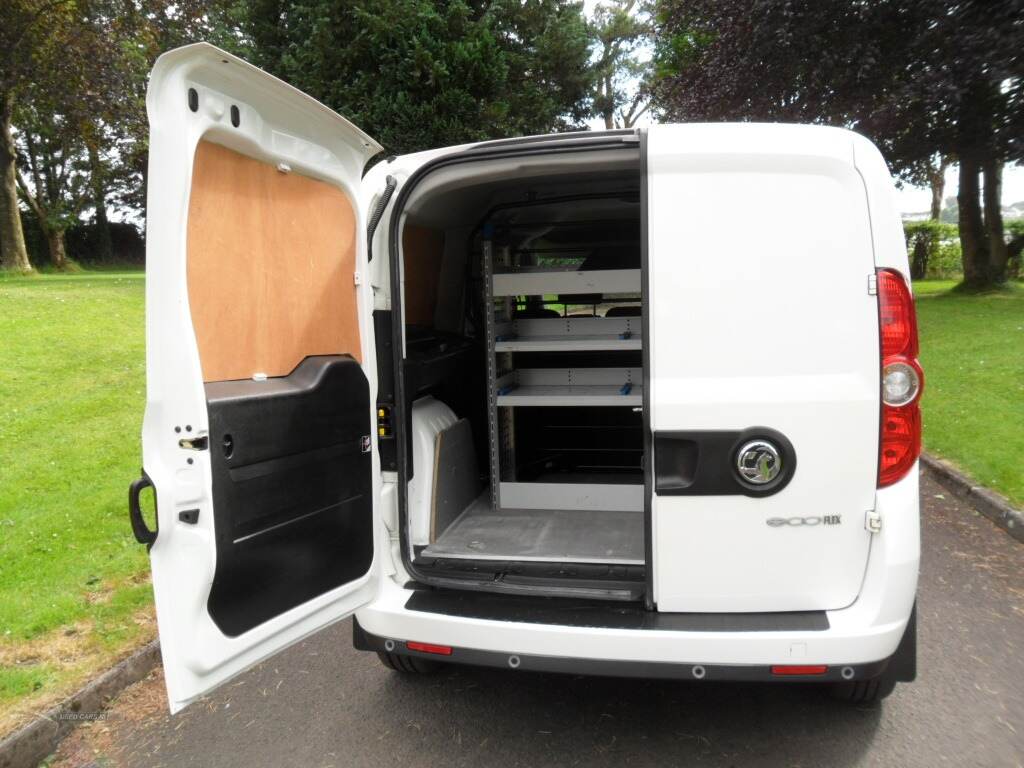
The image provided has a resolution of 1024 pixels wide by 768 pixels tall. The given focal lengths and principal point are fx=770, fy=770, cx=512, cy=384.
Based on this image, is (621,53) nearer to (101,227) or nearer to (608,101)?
(608,101)

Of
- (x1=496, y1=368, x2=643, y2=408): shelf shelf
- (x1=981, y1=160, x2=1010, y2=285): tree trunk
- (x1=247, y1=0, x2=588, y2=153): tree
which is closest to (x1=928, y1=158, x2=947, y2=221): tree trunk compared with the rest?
(x1=981, y1=160, x2=1010, y2=285): tree trunk

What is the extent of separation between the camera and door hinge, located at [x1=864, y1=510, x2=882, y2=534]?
8.12 ft

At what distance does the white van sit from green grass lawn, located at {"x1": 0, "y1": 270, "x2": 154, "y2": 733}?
5.37 ft

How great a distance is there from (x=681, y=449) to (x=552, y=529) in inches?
65.6

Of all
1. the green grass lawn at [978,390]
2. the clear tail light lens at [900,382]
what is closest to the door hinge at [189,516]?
the clear tail light lens at [900,382]

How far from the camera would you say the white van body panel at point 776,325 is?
242cm

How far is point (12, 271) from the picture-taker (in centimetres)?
1698

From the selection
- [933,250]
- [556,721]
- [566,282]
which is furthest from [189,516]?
[933,250]

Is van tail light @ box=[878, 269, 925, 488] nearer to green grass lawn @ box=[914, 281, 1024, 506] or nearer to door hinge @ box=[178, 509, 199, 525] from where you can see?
door hinge @ box=[178, 509, 199, 525]

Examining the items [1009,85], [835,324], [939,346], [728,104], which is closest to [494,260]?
[835,324]

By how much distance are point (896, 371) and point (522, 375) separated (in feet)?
9.27

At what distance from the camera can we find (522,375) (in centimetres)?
502

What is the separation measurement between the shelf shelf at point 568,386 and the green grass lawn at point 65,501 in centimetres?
234

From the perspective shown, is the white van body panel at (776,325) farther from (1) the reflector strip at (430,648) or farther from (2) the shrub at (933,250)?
(2) the shrub at (933,250)
